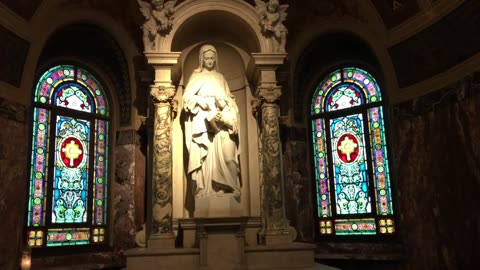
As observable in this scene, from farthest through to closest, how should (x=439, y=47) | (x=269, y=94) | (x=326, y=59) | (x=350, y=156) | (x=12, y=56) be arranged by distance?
(x=326, y=59)
(x=350, y=156)
(x=269, y=94)
(x=439, y=47)
(x=12, y=56)

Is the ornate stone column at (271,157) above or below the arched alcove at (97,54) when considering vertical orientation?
below

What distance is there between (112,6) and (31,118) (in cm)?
251

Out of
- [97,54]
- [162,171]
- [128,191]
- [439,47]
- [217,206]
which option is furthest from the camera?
[97,54]

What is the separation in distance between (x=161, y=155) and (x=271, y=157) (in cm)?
166

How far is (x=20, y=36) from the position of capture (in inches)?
297

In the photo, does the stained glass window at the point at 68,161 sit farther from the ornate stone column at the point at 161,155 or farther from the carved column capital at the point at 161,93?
the carved column capital at the point at 161,93

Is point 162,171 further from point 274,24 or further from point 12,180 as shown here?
point 274,24

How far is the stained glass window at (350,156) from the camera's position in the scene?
30.0 ft

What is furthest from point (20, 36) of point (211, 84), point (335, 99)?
point (335, 99)

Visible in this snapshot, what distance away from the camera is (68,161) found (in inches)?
353

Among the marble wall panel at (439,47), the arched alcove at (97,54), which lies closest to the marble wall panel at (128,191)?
the arched alcove at (97,54)

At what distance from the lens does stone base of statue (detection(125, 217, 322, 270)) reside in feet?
22.2

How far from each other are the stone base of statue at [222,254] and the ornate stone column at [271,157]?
29 cm

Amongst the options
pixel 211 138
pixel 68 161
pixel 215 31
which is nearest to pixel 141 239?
pixel 211 138
